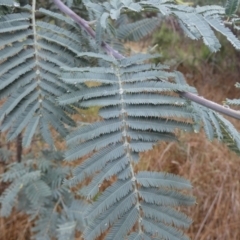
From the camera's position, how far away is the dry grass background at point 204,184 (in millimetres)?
1999

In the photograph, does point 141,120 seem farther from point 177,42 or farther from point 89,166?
point 177,42

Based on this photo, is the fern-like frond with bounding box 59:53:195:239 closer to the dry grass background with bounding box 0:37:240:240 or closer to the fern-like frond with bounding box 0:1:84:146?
the fern-like frond with bounding box 0:1:84:146

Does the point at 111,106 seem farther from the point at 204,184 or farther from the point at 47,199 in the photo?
the point at 204,184

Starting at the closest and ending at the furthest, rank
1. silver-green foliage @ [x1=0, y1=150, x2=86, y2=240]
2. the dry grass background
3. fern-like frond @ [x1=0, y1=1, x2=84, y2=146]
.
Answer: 1. fern-like frond @ [x1=0, y1=1, x2=84, y2=146]
2. silver-green foliage @ [x1=0, y1=150, x2=86, y2=240]
3. the dry grass background

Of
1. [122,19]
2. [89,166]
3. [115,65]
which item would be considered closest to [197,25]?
[115,65]

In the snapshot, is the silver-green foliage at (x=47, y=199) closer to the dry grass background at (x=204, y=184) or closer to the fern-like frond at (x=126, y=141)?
the dry grass background at (x=204, y=184)

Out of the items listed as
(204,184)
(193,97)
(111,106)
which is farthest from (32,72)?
(204,184)

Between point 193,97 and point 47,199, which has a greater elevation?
point 193,97

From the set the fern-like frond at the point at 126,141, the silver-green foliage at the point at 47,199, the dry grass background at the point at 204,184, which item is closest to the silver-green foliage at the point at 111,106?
the fern-like frond at the point at 126,141

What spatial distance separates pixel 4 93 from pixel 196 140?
2169 mm

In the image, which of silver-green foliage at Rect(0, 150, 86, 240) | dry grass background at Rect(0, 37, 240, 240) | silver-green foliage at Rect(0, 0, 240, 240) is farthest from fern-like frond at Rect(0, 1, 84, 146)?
dry grass background at Rect(0, 37, 240, 240)

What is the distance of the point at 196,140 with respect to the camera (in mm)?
2693

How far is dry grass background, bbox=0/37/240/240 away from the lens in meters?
2.00

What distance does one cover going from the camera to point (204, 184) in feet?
7.64
